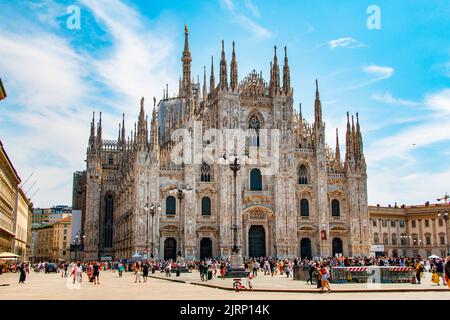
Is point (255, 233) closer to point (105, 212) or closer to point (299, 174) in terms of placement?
point (299, 174)

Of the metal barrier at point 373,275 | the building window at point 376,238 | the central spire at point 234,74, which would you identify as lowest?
the metal barrier at point 373,275

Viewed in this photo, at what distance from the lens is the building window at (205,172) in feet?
196

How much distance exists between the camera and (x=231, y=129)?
60031mm

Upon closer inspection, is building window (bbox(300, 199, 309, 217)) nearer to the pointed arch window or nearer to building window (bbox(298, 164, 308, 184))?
building window (bbox(298, 164, 308, 184))

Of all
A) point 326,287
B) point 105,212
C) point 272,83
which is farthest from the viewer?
point 105,212

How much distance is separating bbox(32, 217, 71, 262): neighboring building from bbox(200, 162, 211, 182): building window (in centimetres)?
6794

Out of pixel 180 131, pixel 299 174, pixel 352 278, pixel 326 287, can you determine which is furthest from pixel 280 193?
pixel 326 287

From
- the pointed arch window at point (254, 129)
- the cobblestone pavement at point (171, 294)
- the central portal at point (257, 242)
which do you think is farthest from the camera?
the pointed arch window at point (254, 129)

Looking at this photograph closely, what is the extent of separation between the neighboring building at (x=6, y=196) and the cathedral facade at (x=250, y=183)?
12454 millimetres

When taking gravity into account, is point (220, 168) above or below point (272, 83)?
below

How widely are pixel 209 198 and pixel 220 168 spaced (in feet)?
11.2

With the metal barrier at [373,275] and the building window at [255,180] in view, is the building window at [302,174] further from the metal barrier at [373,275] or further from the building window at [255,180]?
the metal barrier at [373,275]

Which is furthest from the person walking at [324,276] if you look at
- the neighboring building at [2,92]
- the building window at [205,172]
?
the building window at [205,172]

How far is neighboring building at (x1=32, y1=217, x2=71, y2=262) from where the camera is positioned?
12456 cm
